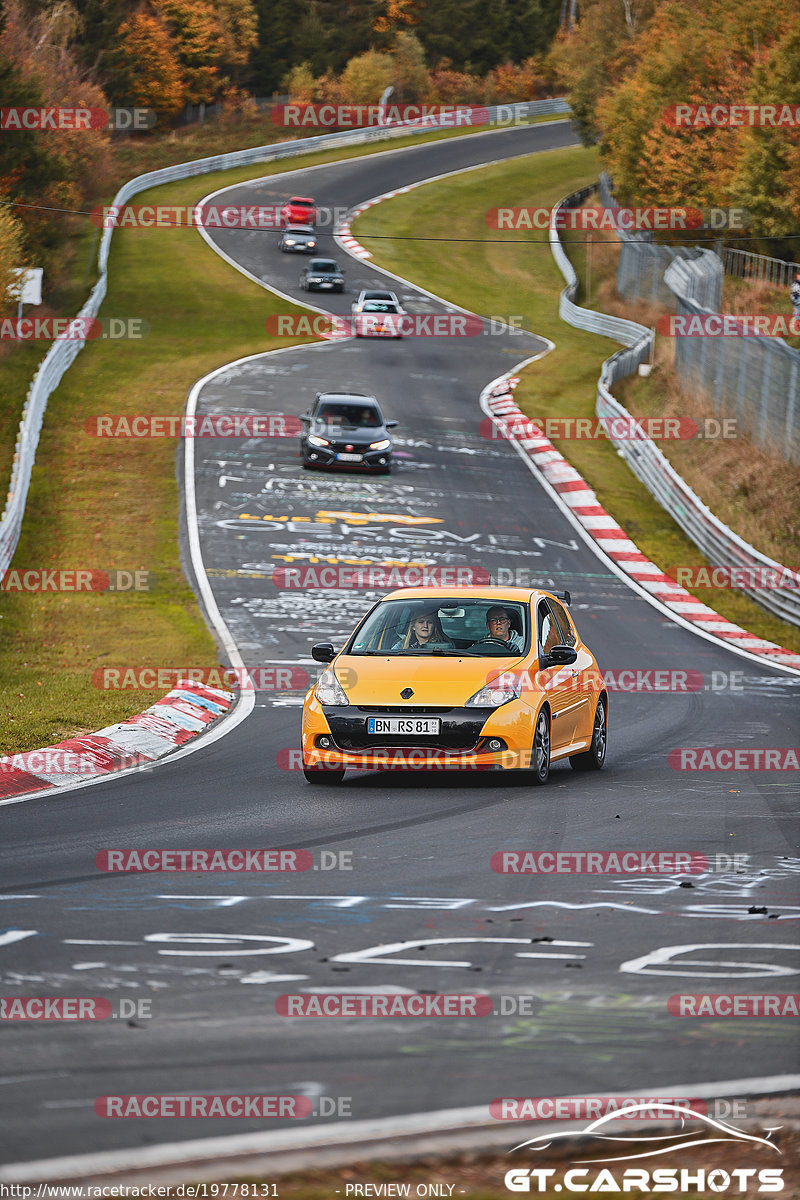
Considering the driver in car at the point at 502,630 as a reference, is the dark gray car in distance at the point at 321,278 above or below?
above

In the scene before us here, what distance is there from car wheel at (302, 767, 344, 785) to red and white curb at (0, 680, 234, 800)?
1.70 m

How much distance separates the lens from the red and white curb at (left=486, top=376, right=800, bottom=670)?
2322 cm

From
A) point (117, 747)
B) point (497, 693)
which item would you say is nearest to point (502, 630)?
point (497, 693)

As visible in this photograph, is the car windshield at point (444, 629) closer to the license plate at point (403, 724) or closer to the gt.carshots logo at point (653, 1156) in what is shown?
the license plate at point (403, 724)

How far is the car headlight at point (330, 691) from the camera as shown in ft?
38.6

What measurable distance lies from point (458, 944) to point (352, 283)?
5428 centimetres

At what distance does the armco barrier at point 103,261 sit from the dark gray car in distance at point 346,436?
5.87m

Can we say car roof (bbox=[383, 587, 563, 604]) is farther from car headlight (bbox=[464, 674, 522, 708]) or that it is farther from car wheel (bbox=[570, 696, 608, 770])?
car headlight (bbox=[464, 674, 522, 708])

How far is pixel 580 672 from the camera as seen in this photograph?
13.0 meters

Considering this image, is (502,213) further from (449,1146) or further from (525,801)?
(449,1146)

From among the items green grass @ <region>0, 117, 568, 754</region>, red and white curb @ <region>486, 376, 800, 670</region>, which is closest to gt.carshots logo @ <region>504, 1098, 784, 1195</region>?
Result: green grass @ <region>0, 117, 568, 754</region>

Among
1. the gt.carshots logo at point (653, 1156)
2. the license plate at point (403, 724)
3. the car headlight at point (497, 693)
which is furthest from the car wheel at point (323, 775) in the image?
the gt.carshots logo at point (653, 1156)

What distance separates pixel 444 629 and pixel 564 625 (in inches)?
55.8

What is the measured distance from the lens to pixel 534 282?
63.8 metres
